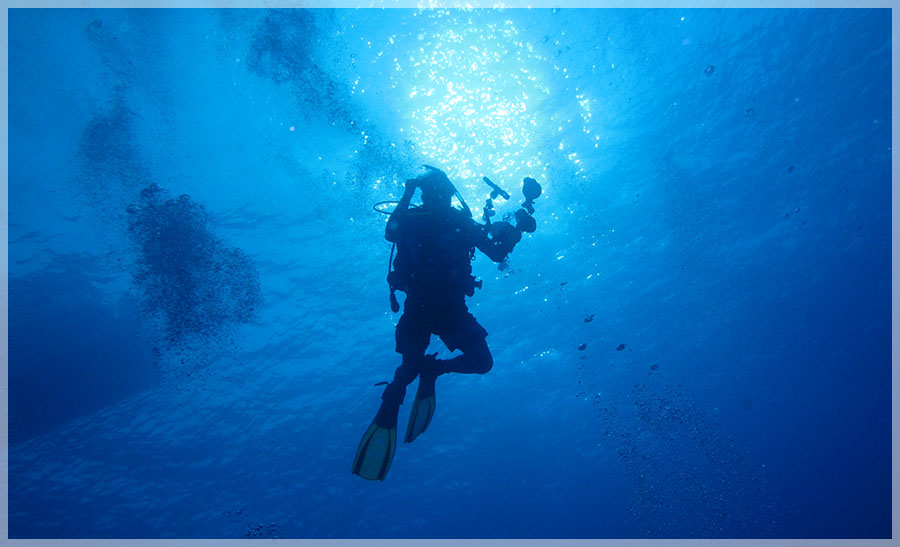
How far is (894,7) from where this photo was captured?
1290 centimetres

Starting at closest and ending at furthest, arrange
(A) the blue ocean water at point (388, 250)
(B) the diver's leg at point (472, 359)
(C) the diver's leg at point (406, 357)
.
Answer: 1. (C) the diver's leg at point (406, 357)
2. (B) the diver's leg at point (472, 359)
3. (A) the blue ocean water at point (388, 250)

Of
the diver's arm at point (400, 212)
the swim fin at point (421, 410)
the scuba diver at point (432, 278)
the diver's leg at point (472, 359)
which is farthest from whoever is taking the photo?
the swim fin at point (421, 410)

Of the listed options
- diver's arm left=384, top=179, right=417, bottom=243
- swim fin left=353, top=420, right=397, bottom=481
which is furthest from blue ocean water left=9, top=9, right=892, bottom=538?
swim fin left=353, top=420, right=397, bottom=481

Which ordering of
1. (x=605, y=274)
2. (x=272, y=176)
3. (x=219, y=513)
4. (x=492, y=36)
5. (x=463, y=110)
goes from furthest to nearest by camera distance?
(x=219, y=513) → (x=605, y=274) → (x=272, y=176) → (x=463, y=110) → (x=492, y=36)

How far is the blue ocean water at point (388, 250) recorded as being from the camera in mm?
10539

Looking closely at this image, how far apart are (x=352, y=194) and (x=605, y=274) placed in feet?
33.9

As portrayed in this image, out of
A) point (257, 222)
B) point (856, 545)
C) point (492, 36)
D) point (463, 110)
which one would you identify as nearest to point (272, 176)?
point (257, 222)

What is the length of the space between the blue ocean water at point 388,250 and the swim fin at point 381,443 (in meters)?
8.10

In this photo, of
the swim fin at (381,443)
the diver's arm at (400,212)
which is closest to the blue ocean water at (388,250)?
the diver's arm at (400,212)

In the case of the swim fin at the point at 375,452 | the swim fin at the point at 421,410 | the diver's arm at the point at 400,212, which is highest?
the diver's arm at the point at 400,212

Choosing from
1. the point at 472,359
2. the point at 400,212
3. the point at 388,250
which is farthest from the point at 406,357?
the point at 388,250

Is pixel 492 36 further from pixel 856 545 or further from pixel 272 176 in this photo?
pixel 856 545

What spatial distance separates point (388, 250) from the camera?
14070 millimetres

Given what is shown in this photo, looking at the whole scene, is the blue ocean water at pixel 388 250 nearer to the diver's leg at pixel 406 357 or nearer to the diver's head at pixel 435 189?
the diver's head at pixel 435 189
